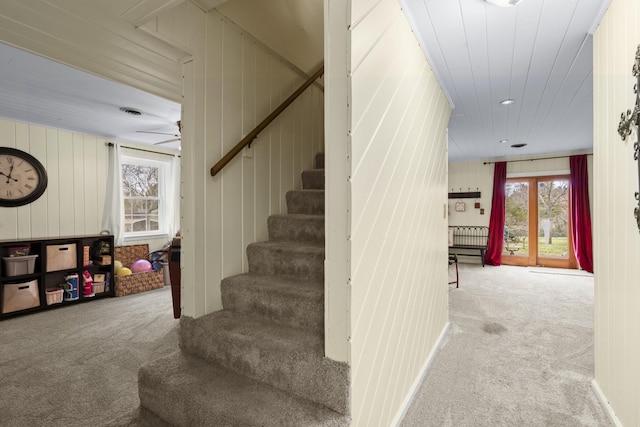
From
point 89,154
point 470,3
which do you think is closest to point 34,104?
point 89,154

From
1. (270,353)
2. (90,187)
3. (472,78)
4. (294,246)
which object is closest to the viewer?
(270,353)

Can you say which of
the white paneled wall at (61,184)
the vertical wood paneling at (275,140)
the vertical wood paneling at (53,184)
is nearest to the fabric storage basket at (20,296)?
the white paneled wall at (61,184)

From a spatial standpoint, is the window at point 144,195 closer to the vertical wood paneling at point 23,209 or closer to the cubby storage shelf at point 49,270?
the cubby storage shelf at point 49,270

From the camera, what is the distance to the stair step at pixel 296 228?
7.29 feet

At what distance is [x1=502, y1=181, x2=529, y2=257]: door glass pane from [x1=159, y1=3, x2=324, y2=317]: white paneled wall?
20.7 ft

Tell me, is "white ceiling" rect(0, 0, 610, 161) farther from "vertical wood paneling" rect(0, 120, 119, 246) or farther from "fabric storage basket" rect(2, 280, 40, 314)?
"fabric storage basket" rect(2, 280, 40, 314)

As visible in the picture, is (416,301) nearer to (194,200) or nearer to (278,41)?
(194,200)

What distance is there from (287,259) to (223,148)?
851 millimetres

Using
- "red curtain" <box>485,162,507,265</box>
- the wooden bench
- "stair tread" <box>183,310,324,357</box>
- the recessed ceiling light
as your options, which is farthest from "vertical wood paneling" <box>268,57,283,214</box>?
"red curtain" <box>485,162,507,265</box>

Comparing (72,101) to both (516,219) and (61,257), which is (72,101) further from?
(516,219)

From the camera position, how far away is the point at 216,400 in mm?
1356

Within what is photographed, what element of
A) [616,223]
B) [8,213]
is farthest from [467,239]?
[8,213]

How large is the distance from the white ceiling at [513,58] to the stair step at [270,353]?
2008 mm

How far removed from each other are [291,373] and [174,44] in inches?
73.5
